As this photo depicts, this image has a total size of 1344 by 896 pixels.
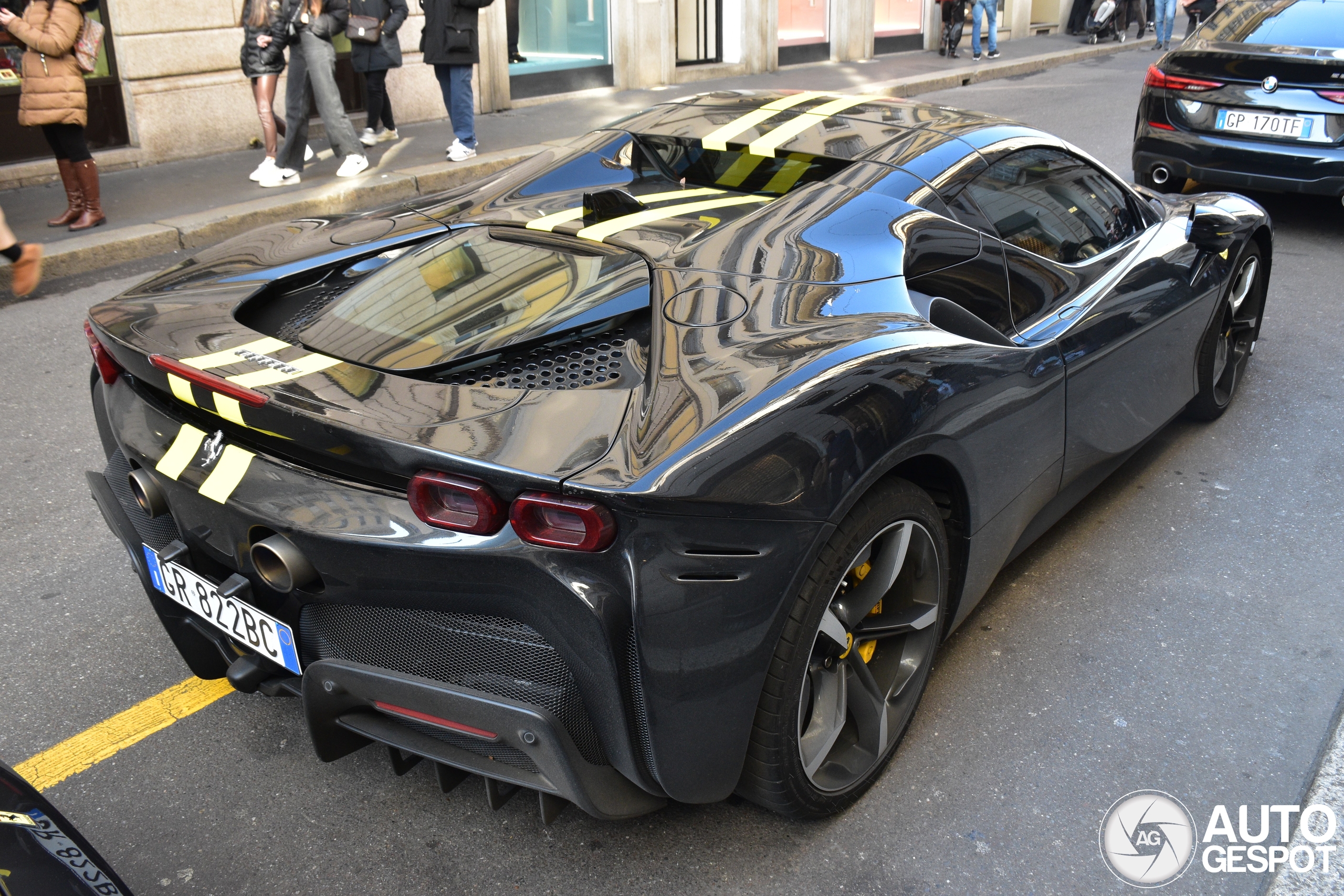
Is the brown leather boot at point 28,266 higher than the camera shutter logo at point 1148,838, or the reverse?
the brown leather boot at point 28,266

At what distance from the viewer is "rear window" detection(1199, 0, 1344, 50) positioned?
682 cm

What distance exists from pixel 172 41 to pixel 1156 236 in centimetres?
907

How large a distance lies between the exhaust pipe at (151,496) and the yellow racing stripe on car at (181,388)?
223 mm

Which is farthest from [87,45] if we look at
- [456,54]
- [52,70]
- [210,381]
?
[210,381]

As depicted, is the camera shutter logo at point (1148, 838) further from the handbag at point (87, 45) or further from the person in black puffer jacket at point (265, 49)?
the person in black puffer jacket at point (265, 49)

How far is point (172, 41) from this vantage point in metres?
9.85

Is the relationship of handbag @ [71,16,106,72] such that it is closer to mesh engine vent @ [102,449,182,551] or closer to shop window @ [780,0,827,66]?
mesh engine vent @ [102,449,182,551]

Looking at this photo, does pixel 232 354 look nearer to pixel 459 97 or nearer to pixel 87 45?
pixel 87 45

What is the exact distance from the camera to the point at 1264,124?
684 cm

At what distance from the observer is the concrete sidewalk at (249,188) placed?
24.1ft

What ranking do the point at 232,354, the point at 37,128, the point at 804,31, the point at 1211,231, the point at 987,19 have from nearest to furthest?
1. the point at 232,354
2. the point at 1211,231
3. the point at 37,128
4. the point at 804,31
5. the point at 987,19

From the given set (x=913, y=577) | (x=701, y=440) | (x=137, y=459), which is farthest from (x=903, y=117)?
(x=137, y=459)

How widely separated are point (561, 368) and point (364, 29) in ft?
27.2

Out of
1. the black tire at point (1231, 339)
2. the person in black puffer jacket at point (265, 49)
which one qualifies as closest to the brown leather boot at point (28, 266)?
the black tire at point (1231, 339)
